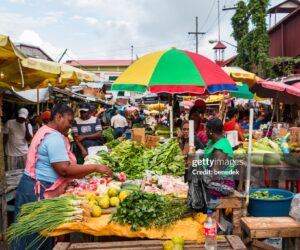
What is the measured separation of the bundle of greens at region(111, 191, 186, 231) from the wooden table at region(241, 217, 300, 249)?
2.87 ft

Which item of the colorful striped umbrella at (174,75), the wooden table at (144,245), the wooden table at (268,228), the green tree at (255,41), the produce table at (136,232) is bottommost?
the wooden table at (268,228)

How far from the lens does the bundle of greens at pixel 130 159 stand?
5.71 metres

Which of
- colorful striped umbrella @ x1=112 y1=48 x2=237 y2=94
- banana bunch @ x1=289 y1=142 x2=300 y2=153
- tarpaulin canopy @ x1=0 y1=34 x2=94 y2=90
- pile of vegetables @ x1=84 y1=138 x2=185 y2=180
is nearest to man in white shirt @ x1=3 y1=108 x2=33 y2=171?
tarpaulin canopy @ x1=0 y1=34 x2=94 y2=90

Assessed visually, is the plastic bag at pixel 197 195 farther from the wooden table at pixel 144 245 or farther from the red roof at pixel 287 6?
the red roof at pixel 287 6

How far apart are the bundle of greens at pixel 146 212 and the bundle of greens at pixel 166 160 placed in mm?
1966

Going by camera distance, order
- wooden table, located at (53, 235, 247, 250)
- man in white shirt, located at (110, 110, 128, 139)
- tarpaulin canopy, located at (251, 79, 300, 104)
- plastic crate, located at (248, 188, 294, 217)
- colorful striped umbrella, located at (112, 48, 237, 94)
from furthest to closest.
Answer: man in white shirt, located at (110, 110, 128, 139)
tarpaulin canopy, located at (251, 79, 300, 104)
colorful striped umbrella, located at (112, 48, 237, 94)
plastic crate, located at (248, 188, 294, 217)
wooden table, located at (53, 235, 247, 250)

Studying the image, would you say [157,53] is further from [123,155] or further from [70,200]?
[70,200]

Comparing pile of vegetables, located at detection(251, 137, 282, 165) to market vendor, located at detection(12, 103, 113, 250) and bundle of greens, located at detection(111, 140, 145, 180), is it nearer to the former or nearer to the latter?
bundle of greens, located at detection(111, 140, 145, 180)

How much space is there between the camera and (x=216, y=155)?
3.91m

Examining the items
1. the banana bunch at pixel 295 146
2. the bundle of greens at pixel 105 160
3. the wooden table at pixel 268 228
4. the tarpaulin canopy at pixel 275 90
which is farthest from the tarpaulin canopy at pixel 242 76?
the wooden table at pixel 268 228

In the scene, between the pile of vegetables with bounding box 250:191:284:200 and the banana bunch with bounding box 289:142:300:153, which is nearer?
the pile of vegetables with bounding box 250:191:284:200

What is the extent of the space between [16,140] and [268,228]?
5989 mm

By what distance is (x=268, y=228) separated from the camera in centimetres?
372

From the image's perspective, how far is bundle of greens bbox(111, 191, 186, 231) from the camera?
127 inches
